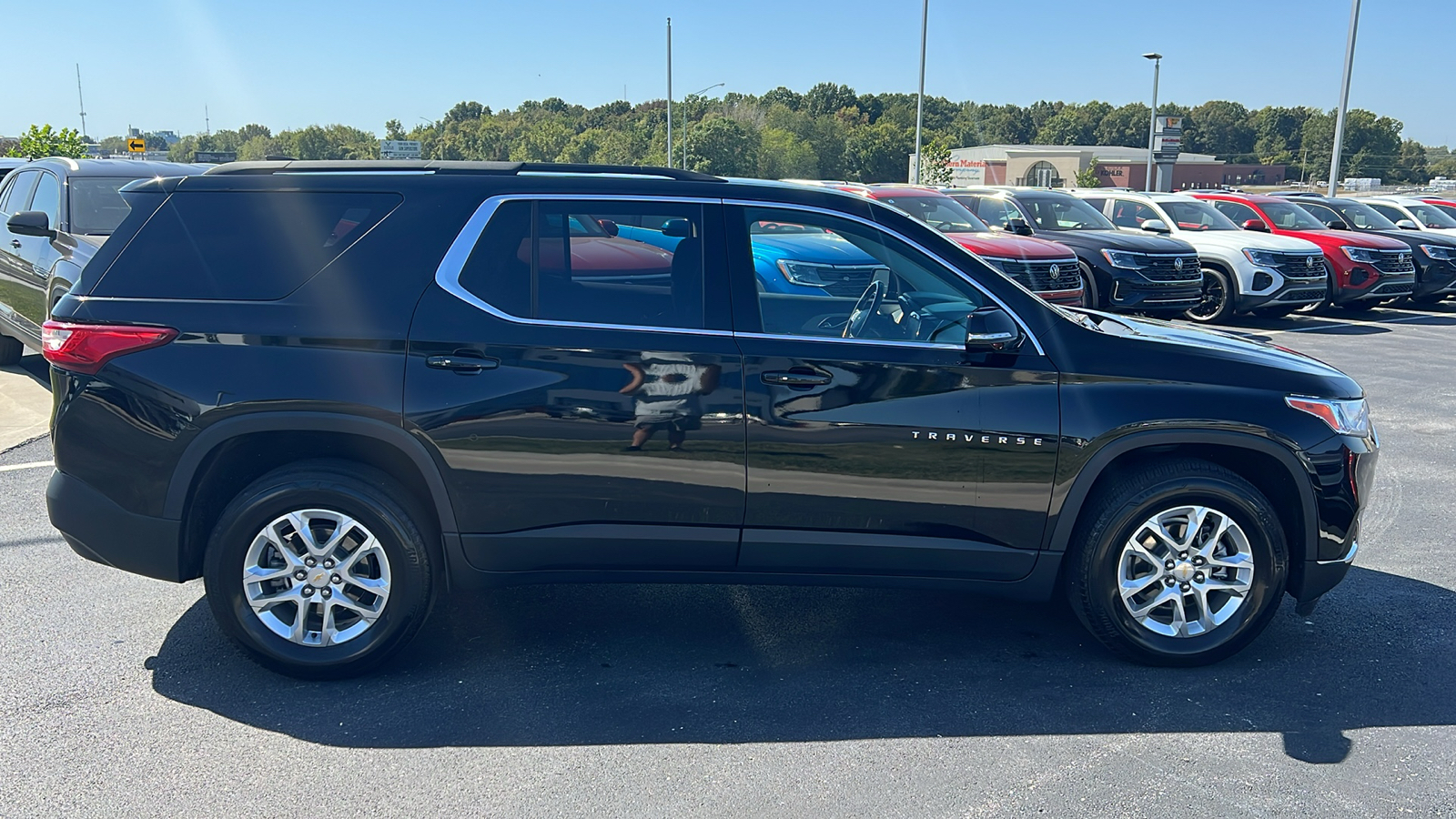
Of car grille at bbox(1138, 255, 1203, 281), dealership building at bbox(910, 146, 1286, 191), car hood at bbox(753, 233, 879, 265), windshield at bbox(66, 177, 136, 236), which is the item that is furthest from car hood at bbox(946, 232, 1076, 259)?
dealership building at bbox(910, 146, 1286, 191)

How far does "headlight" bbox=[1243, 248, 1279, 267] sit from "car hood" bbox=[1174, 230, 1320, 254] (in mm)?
74

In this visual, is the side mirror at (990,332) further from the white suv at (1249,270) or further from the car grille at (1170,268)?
the white suv at (1249,270)

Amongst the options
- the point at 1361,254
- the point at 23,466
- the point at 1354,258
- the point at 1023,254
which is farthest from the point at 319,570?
the point at 1361,254

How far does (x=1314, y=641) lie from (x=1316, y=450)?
2.86ft

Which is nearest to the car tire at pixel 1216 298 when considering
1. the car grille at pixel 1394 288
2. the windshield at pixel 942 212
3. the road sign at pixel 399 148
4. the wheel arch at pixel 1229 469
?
the car grille at pixel 1394 288

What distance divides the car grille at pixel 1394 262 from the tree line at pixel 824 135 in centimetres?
2729

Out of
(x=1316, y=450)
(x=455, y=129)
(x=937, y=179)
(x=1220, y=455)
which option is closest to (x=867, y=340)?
(x=1220, y=455)

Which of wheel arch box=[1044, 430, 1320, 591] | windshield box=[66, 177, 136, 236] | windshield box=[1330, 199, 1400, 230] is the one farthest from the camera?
windshield box=[1330, 199, 1400, 230]

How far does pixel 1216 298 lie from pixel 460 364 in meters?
14.0

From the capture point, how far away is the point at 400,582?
3938 millimetres

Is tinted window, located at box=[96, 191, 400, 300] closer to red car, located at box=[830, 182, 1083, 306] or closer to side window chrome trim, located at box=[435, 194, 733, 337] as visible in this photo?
side window chrome trim, located at box=[435, 194, 733, 337]

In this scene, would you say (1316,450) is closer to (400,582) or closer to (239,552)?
(400,582)

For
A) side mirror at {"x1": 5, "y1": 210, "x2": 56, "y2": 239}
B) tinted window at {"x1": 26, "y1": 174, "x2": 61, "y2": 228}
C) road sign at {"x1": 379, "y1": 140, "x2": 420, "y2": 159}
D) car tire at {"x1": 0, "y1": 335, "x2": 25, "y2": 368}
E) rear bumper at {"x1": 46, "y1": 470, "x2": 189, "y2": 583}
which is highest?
road sign at {"x1": 379, "y1": 140, "x2": 420, "y2": 159}

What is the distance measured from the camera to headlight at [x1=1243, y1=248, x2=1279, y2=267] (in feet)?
49.4
